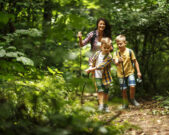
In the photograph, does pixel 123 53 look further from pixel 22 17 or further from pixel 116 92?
pixel 22 17

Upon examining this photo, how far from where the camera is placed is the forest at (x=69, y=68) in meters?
1.29

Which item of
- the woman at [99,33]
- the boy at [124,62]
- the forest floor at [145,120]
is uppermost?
the woman at [99,33]

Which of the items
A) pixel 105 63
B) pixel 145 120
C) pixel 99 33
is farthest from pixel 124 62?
pixel 145 120

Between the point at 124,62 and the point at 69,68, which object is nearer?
the point at 69,68

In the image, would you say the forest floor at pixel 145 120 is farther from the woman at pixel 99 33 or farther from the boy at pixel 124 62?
→ the woman at pixel 99 33

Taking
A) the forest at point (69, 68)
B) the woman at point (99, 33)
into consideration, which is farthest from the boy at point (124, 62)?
the forest at point (69, 68)

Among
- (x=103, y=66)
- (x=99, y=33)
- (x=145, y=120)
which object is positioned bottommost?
(x=145, y=120)

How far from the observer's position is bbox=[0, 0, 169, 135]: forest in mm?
1289

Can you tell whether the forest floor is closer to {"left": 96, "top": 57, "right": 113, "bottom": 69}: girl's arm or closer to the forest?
the forest

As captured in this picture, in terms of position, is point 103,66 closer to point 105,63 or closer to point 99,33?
point 105,63

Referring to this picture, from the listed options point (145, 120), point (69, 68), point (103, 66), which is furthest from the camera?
point (103, 66)

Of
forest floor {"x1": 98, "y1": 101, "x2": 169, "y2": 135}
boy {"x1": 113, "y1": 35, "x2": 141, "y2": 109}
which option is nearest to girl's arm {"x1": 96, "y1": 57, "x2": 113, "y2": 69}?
boy {"x1": 113, "y1": 35, "x2": 141, "y2": 109}

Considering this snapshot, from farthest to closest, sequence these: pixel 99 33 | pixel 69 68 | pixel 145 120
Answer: pixel 99 33 → pixel 145 120 → pixel 69 68

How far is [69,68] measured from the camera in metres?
1.81
